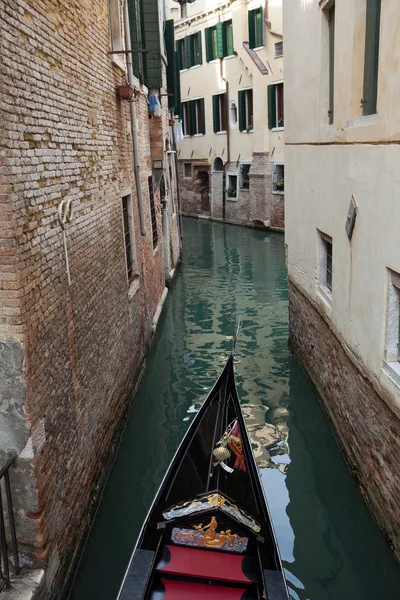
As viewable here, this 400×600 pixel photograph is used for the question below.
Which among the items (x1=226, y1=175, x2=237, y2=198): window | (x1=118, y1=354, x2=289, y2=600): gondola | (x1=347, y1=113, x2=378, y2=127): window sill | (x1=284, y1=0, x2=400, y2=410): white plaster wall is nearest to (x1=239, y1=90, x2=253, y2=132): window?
(x1=226, y1=175, x2=237, y2=198): window

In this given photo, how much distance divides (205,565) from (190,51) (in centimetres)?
2180

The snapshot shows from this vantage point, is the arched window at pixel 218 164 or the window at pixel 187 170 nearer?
the arched window at pixel 218 164

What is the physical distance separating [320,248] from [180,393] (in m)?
2.42

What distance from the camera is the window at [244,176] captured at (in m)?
20.6

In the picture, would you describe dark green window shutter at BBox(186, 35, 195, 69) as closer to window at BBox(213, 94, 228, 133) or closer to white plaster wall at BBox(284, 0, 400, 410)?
window at BBox(213, 94, 228, 133)

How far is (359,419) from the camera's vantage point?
16.1ft

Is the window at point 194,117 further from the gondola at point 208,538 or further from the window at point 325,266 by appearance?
the gondola at point 208,538

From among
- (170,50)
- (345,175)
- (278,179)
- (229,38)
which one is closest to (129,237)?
(345,175)

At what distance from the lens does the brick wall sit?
4113mm

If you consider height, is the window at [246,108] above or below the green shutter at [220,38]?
below

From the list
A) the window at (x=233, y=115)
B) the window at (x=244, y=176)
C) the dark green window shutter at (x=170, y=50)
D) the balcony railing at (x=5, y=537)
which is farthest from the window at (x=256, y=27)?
the balcony railing at (x=5, y=537)

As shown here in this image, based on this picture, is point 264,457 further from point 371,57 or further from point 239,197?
point 239,197

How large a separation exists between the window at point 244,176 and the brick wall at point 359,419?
1402 cm

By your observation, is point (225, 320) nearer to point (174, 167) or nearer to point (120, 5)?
point (120, 5)
